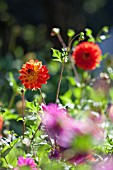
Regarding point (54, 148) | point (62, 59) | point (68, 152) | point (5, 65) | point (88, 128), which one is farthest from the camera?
point (5, 65)

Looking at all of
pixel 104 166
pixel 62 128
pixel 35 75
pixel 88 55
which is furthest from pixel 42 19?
pixel 62 128

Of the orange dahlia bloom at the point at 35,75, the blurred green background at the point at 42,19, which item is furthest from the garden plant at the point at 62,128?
the blurred green background at the point at 42,19

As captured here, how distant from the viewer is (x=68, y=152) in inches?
33.9

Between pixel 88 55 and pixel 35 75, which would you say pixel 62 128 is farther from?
pixel 88 55

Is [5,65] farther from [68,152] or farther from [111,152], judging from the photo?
[68,152]

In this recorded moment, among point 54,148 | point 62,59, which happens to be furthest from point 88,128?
point 62,59

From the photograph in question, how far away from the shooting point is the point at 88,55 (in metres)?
1.62

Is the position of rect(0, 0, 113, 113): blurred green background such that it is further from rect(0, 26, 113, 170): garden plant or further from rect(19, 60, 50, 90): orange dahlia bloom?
rect(19, 60, 50, 90): orange dahlia bloom

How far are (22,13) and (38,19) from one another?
174mm

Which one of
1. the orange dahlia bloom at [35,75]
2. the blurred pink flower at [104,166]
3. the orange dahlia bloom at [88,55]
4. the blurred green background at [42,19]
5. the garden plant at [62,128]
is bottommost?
the blurred pink flower at [104,166]

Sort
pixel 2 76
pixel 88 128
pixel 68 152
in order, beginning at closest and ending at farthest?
1. pixel 88 128
2. pixel 68 152
3. pixel 2 76

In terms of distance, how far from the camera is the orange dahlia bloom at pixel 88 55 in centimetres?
160

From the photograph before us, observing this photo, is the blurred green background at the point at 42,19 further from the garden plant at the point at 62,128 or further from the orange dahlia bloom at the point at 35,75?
the orange dahlia bloom at the point at 35,75

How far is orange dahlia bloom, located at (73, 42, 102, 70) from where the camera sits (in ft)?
5.25
